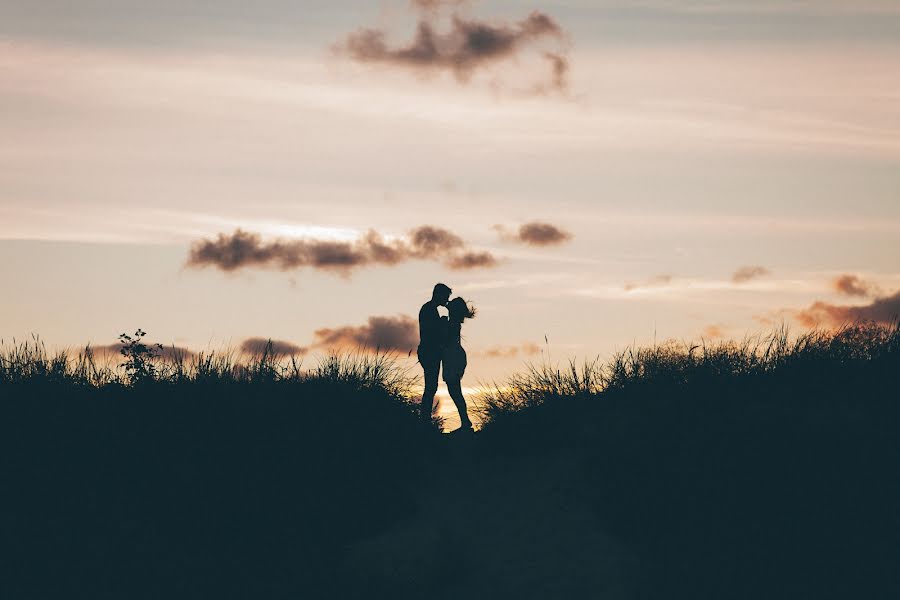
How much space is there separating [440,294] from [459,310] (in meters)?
0.43

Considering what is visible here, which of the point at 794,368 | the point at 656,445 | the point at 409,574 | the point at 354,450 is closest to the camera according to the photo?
the point at 409,574

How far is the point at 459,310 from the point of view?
18.6 meters

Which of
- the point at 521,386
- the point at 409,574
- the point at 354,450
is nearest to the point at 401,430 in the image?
the point at 354,450

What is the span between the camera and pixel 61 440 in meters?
17.6

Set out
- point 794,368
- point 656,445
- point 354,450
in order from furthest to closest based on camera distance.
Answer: point 794,368, point 354,450, point 656,445

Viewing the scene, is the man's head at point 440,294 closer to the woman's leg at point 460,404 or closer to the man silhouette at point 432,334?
the man silhouette at point 432,334

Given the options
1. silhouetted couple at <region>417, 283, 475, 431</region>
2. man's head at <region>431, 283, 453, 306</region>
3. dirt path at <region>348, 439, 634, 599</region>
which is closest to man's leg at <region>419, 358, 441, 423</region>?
silhouetted couple at <region>417, 283, 475, 431</region>

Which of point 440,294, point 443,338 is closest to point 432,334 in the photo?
point 443,338

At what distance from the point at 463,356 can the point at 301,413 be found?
293 cm

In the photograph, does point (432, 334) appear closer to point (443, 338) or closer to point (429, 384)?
point (443, 338)

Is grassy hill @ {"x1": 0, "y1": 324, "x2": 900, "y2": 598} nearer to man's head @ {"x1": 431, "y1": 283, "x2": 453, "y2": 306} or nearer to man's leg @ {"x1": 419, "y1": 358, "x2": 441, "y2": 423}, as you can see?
man's leg @ {"x1": 419, "y1": 358, "x2": 441, "y2": 423}

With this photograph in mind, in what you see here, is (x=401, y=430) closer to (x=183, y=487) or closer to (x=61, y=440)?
(x=183, y=487)

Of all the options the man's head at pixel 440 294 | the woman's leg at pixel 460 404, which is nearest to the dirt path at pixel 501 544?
the woman's leg at pixel 460 404

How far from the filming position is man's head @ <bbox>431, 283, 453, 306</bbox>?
1862 centimetres
